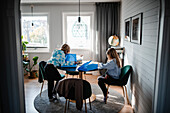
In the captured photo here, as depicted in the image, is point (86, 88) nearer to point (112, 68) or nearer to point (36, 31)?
point (112, 68)

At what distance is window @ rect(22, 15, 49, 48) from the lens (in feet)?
20.0

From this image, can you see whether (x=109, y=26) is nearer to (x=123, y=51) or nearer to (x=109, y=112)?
(x=123, y=51)

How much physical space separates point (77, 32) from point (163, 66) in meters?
4.52

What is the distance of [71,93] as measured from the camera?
281cm

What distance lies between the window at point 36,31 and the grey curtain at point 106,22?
1.97 m

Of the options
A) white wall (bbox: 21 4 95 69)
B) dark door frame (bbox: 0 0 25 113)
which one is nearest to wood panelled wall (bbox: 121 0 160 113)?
dark door frame (bbox: 0 0 25 113)

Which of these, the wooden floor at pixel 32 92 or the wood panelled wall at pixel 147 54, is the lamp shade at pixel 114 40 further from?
the wood panelled wall at pixel 147 54

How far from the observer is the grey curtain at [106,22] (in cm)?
557

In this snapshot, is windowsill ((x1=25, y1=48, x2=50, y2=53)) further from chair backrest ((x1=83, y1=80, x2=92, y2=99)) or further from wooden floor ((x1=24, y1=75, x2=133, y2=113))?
chair backrest ((x1=83, y1=80, x2=92, y2=99))

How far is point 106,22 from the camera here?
5.66 m

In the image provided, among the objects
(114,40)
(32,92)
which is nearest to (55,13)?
(114,40)

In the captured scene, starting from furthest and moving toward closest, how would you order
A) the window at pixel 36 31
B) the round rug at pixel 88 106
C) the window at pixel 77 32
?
the window at pixel 36 31, the window at pixel 77 32, the round rug at pixel 88 106

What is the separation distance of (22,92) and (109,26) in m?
4.33

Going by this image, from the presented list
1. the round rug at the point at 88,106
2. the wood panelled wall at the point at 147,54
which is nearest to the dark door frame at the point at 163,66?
the wood panelled wall at the point at 147,54
